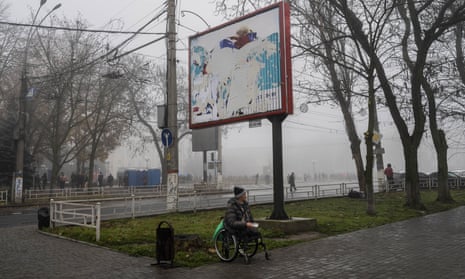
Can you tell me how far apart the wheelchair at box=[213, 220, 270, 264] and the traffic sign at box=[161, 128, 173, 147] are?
783 centimetres

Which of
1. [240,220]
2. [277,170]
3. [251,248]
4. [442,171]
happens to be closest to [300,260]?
[251,248]

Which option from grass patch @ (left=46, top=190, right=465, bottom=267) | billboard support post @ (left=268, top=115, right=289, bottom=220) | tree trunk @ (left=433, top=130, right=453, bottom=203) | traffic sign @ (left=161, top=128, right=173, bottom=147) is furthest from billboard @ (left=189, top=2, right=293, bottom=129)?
tree trunk @ (left=433, top=130, right=453, bottom=203)

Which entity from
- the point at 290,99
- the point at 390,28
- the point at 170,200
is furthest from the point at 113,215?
the point at 390,28

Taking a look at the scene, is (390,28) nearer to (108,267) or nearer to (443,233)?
(443,233)

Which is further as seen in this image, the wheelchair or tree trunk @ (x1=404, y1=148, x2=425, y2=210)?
tree trunk @ (x1=404, y1=148, x2=425, y2=210)

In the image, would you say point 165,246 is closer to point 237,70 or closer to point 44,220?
point 44,220

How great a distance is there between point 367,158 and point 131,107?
29.2 metres

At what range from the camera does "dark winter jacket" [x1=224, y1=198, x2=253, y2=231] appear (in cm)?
877

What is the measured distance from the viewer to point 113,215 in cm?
1580

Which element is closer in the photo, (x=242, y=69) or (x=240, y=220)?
(x=240, y=220)

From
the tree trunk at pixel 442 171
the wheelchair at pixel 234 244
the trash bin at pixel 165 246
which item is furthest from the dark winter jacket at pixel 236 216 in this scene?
the tree trunk at pixel 442 171

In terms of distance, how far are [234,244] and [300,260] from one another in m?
1.30

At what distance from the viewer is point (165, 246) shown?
8602 millimetres

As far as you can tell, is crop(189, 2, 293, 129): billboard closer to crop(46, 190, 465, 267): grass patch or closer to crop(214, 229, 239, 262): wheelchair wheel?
crop(46, 190, 465, 267): grass patch
